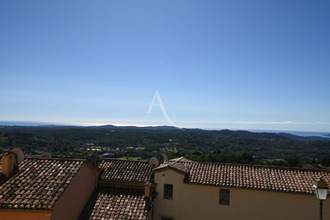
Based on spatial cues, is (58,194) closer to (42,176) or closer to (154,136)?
(42,176)

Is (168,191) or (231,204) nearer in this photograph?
(231,204)

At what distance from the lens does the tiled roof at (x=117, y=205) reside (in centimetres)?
1327

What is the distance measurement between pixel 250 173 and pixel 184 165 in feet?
14.5

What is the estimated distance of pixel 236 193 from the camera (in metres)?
14.6

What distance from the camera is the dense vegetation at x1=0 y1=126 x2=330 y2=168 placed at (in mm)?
56891

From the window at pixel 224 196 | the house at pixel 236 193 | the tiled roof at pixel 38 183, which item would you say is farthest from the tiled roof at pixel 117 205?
the window at pixel 224 196

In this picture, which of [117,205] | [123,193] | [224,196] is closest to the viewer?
[117,205]

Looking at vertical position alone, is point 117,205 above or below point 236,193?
below

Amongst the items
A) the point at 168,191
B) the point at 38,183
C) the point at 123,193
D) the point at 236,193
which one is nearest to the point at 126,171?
the point at 123,193

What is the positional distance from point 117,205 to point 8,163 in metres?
6.33

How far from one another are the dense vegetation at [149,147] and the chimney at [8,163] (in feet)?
122

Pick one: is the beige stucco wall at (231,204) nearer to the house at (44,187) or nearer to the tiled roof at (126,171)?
the tiled roof at (126,171)

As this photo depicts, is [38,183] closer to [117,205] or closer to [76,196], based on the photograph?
[76,196]

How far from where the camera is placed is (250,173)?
50.9ft
